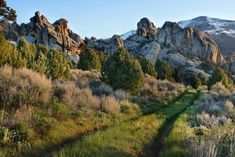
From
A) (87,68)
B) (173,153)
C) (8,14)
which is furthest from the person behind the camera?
(87,68)

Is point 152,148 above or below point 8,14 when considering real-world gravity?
below

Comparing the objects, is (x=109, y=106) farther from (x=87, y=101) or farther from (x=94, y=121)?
(x=94, y=121)

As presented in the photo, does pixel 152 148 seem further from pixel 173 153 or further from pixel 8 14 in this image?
pixel 8 14

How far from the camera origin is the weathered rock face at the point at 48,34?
10108 centimetres

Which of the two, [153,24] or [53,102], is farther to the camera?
[153,24]

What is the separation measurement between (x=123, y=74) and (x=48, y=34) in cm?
7397

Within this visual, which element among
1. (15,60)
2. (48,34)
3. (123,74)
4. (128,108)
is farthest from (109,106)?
(48,34)

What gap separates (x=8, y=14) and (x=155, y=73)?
1841 inches

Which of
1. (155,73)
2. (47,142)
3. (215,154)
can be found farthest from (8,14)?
(155,73)

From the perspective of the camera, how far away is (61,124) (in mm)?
15438

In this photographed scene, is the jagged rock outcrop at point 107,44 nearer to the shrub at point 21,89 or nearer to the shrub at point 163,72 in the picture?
the shrub at point 163,72

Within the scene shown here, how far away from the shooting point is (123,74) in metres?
31.5

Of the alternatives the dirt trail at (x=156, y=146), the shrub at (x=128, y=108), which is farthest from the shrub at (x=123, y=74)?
the dirt trail at (x=156, y=146)

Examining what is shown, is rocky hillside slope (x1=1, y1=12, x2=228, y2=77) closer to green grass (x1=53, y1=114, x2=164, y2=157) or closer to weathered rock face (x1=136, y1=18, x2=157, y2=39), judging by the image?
weathered rock face (x1=136, y1=18, x2=157, y2=39)
